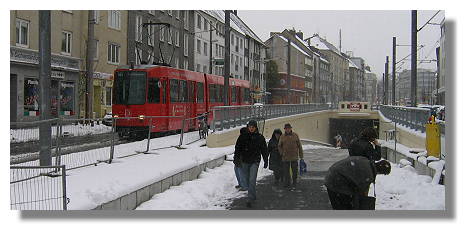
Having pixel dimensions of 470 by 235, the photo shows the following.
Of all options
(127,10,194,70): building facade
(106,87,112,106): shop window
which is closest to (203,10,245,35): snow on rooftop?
(127,10,194,70): building facade

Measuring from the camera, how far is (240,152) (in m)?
8.32

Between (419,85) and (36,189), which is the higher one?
(419,85)

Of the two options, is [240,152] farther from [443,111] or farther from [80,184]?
[443,111]

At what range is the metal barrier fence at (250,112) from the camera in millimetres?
8945

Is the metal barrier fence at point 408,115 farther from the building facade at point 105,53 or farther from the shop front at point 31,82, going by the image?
the shop front at point 31,82

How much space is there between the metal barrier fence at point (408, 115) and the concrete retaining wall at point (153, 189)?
98.2 inches

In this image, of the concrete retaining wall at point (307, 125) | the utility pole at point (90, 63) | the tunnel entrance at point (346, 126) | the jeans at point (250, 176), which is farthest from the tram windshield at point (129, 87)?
the tunnel entrance at point (346, 126)

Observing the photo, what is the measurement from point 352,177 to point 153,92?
15.9 feet

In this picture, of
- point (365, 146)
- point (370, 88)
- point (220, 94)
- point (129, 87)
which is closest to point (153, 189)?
point (129, 87)

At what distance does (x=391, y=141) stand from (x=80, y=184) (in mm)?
4402

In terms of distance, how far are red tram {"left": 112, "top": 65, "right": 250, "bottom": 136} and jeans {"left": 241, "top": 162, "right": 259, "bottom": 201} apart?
1.97 meters

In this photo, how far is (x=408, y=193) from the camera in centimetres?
769

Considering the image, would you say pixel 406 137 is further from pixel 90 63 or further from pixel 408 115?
pixel 90 63
